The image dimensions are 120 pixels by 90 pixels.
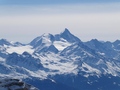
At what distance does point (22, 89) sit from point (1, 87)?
603 cm

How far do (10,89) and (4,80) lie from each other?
287 inches

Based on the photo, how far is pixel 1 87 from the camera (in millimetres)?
138500

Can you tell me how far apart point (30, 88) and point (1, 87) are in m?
11.8

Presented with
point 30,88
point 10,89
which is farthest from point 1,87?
point 30,88

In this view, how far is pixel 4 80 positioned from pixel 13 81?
289 cm

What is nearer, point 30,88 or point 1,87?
point 1,87

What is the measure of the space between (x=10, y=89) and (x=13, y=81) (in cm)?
579

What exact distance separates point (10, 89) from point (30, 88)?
1112cm

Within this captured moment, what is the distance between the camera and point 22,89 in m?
141

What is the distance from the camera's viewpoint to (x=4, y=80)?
473ft

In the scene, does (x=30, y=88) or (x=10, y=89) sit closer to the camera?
(x=10, y=89)

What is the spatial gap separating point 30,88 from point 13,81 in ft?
22.3

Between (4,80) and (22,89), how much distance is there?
22.2ft

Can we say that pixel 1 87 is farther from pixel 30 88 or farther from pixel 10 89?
pixel 30 88
